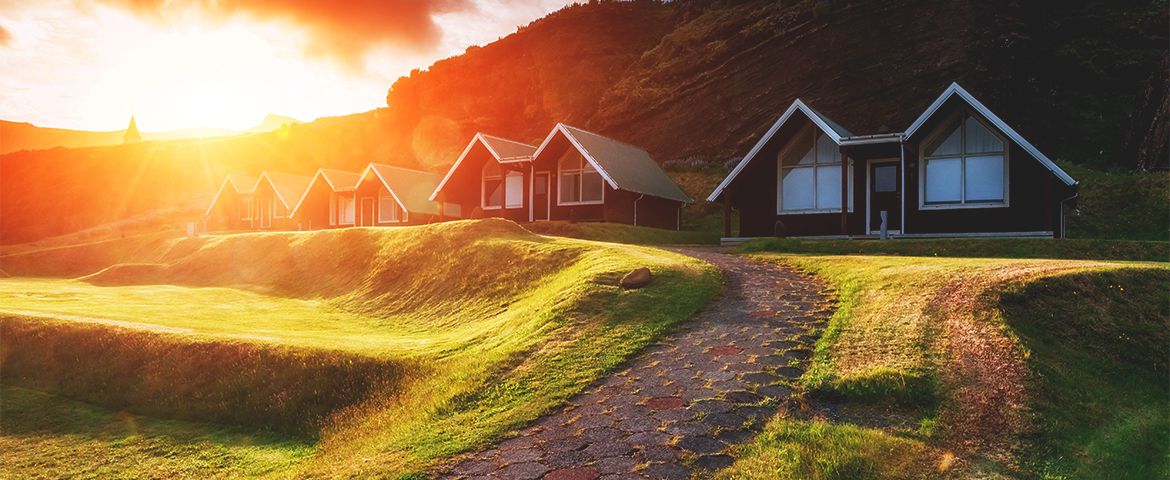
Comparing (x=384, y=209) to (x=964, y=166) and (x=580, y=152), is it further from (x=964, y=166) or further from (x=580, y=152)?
(x=964, y=166)

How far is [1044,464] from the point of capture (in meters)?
8.24

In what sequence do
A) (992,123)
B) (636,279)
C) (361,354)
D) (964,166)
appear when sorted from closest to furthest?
(361,354) < (636,279) < (992,123) < (964,166)

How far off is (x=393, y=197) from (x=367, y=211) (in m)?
4.22

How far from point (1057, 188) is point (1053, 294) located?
52.9 ft

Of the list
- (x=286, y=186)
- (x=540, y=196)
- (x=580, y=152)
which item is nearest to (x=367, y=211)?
(x=286, y=186)

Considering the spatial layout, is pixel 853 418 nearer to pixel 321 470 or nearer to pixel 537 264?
pixel 321 470

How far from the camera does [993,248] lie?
21359 millimetres

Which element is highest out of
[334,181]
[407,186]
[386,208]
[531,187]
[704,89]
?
[704,89]

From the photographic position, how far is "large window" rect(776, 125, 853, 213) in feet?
97.5

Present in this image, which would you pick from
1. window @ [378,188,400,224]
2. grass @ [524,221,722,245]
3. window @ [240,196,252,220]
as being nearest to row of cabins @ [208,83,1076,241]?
grass @ [524,221,722,245]

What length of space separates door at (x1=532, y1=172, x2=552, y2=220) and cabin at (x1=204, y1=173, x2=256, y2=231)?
106ft

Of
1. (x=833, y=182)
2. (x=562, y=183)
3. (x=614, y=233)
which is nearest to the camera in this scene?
(x=833, y=182)

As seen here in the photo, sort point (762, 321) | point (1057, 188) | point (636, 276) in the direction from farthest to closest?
point (1057, 188) < point (636, 276) < point (762, 321)

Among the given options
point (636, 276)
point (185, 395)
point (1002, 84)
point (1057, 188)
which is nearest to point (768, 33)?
point (1002, 84)
